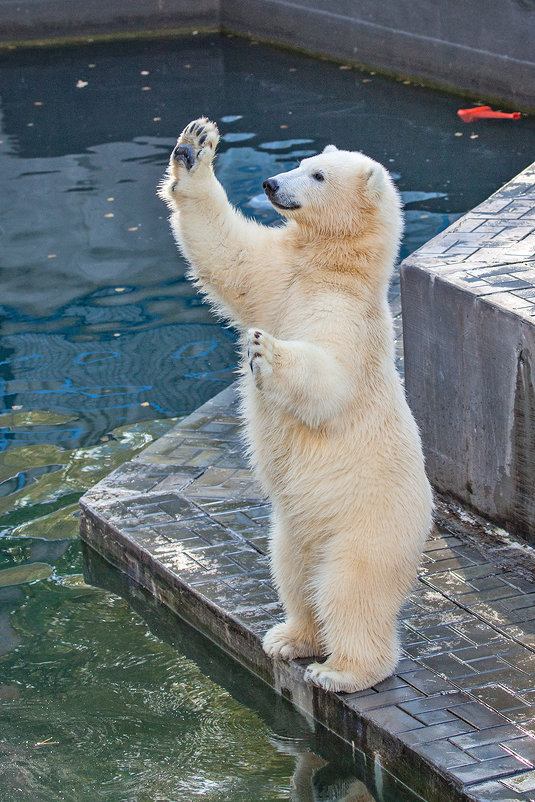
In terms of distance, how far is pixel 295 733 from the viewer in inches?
161

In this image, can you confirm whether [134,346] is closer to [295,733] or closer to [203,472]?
[203,472]

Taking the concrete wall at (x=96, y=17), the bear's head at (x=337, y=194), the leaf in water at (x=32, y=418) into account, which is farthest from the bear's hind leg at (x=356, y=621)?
the concrete wall at (x=96, y=17)

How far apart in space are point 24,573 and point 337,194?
2.67 m

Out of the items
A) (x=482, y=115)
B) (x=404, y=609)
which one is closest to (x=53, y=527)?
(x=404, y=609)

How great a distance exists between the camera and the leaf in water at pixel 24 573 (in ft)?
17.0

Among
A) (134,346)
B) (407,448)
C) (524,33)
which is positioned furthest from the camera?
(524,33)

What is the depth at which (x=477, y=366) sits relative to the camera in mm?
4840

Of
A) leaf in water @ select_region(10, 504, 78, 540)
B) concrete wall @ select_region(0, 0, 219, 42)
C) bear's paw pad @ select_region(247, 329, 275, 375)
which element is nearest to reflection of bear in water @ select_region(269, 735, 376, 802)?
bear's paw pad @ select_region(247, 329, 275, 375)

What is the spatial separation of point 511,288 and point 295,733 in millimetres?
2148

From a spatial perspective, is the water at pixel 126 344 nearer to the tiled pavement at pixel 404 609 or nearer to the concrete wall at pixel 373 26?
the tiled pavement at pixel 404 609

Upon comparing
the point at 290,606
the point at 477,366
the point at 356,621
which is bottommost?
the point at 290,606

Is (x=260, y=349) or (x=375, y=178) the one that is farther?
(x=375, y=178)

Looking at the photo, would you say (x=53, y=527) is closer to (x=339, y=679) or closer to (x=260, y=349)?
(x=339, y=679)

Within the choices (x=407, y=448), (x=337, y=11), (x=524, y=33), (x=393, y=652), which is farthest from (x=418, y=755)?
(x=337, y=11)
